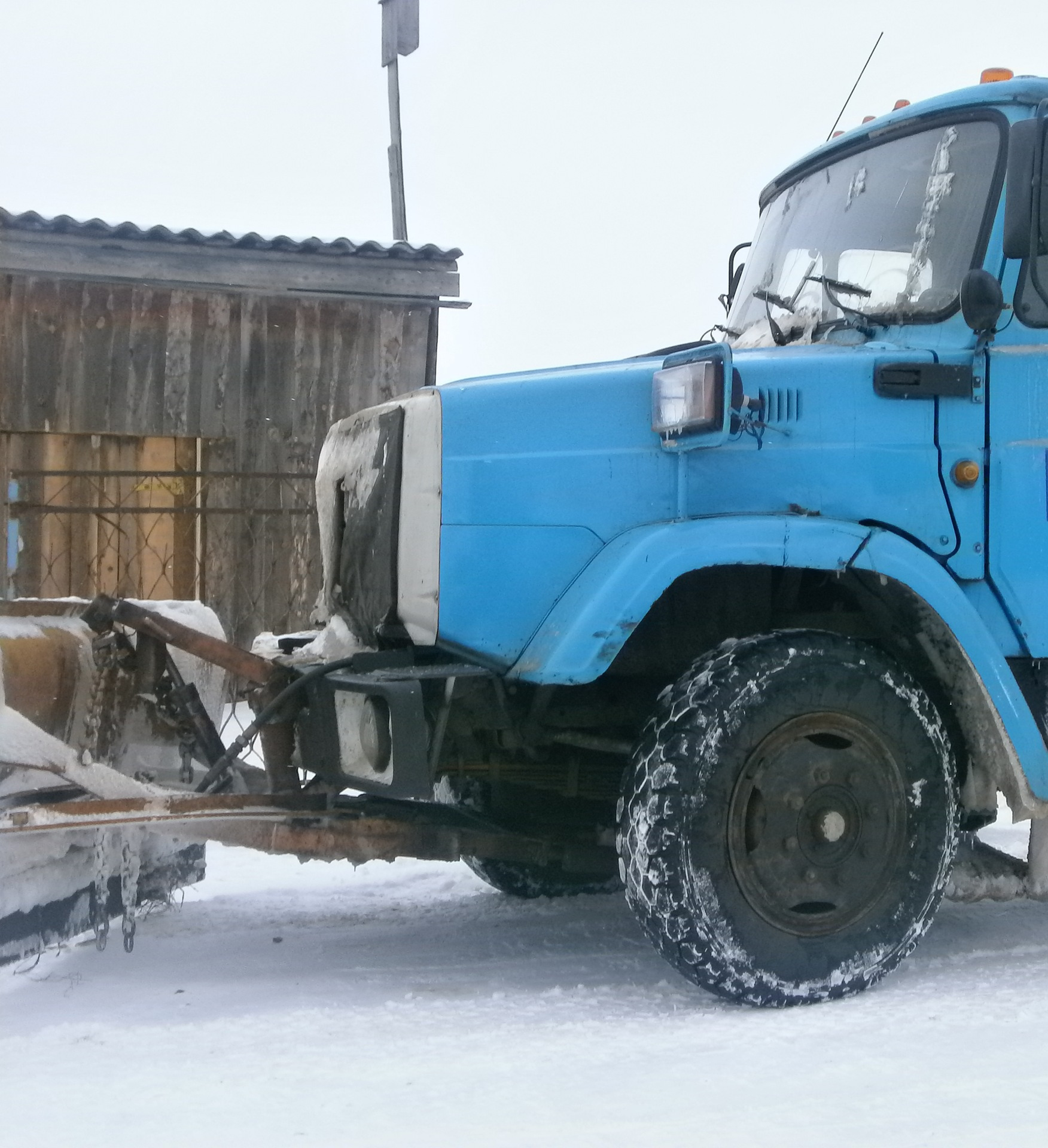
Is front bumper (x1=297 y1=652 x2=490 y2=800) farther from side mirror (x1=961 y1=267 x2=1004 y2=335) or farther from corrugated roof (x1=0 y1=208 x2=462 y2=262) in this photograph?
corrugated roof (x1=0 y1=208 x2=462 y2=262)

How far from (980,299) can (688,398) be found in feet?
3.04

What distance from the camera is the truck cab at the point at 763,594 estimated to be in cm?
338

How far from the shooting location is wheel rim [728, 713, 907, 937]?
3453 mm

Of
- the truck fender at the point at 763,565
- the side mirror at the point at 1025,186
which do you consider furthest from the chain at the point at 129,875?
the side mirror at the point at 1025,186

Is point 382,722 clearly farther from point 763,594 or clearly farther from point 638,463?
point 763,594

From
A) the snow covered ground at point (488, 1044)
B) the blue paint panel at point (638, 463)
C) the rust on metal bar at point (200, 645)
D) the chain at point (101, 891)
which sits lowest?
the snow covered ground at point (488, 1044)

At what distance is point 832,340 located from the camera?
3.98m

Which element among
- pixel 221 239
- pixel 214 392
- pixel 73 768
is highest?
pixel 221 239

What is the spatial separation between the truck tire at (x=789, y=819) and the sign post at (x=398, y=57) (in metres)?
14.1

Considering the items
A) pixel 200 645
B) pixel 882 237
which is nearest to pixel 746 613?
pixel 882 237

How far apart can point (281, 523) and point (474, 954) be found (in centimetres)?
677

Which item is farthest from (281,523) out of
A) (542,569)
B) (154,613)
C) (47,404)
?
(542,569)

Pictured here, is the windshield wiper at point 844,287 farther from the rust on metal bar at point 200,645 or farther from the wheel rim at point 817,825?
the rust on metal bar at point 200,645

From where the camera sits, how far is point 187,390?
10266mm
